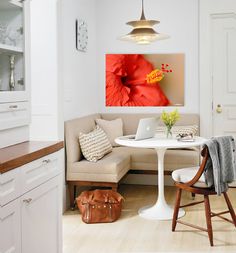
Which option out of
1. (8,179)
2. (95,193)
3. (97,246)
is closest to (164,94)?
(95,193)

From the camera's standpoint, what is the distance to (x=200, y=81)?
5.57 meters

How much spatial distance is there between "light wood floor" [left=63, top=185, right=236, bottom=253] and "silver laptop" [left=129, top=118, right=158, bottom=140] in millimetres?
756

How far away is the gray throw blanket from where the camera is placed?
135 inches

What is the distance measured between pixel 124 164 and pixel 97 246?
1.34 metres

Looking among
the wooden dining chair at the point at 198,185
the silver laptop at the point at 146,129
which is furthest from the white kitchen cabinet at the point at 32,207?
the silver laptop at the point at 146,129

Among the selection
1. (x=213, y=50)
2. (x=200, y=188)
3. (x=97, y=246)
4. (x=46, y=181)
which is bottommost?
(x=97, y=246)

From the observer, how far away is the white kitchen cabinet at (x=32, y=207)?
7.19ft

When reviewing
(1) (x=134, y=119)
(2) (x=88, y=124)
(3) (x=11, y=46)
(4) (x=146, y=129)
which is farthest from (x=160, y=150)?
(3) (x=11, y=46)

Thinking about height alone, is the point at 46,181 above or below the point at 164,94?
below

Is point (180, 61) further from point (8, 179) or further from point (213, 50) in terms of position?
point (8, 179)

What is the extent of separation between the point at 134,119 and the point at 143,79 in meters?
0.52

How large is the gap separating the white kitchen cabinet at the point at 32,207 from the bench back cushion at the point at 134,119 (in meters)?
2.79

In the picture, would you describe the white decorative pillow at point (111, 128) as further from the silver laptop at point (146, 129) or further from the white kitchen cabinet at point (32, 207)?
the white kitchen cabinet at point (32, 207)

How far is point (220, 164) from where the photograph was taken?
3.47 metres
